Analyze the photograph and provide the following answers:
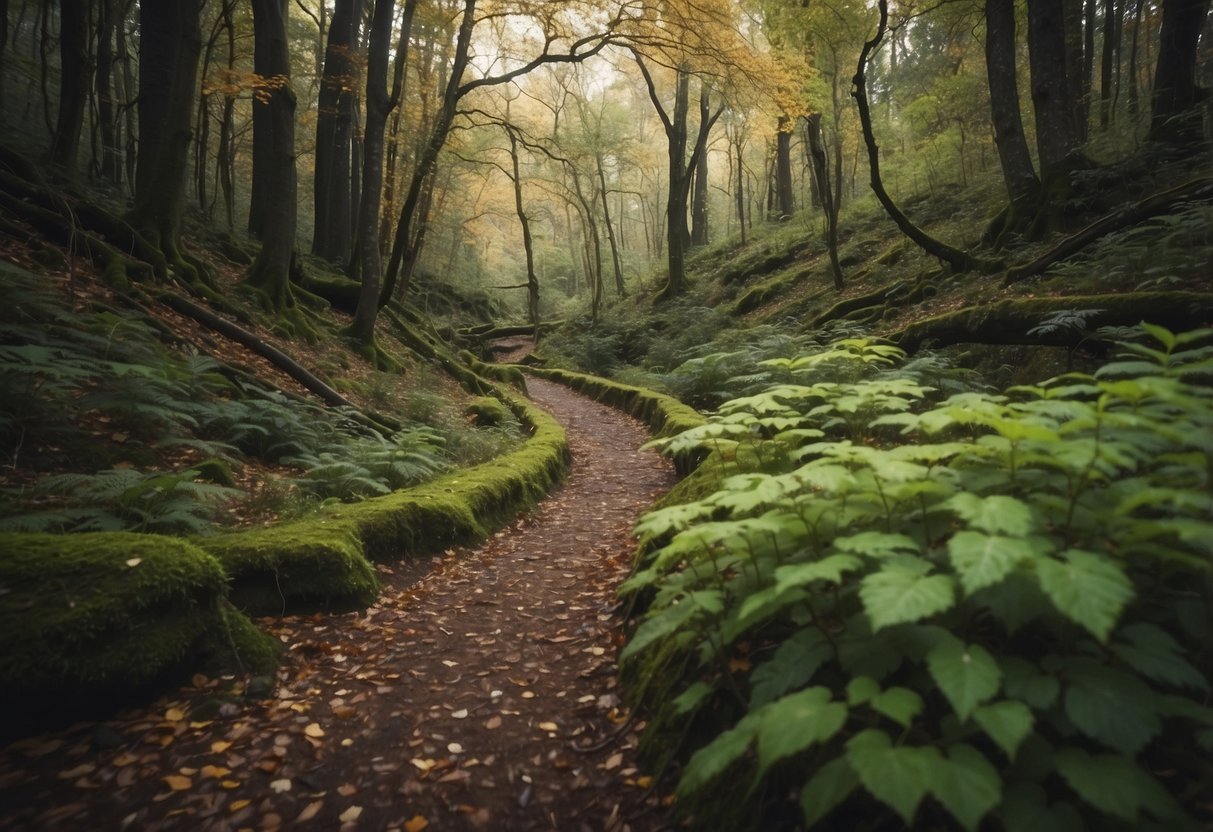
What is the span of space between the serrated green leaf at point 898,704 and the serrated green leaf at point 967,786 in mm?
117

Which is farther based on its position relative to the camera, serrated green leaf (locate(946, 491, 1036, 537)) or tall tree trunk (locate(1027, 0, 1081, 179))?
tall tree trunk (locate(1027, 0, 1081, 179))

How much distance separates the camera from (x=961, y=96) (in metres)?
17.0

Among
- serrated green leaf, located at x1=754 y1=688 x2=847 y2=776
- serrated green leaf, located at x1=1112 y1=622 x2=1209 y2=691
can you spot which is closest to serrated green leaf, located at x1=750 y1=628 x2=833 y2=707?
serrated green leaf, located at x1=754 y1=688 x2=847 y2=776

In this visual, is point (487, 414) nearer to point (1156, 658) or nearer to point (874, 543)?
point (874, 543)

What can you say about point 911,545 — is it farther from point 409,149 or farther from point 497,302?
point 497,302

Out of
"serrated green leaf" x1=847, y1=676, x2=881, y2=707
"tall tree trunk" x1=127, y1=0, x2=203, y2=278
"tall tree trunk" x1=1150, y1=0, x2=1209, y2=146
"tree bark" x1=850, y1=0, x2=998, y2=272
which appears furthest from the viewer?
"tree bark" x1=850, y1=0, x2=998, y2=272

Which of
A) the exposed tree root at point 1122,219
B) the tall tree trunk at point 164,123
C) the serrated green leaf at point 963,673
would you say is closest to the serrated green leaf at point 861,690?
the serrated green leaf at point 963,673

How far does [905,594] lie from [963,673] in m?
0.22

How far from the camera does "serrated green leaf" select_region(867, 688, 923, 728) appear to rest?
1376mm

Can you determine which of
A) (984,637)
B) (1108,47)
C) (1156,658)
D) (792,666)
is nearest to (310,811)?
(792,666)

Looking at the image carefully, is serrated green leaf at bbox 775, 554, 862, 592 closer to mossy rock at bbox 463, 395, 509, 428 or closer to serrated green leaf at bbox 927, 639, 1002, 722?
serrated green leaf at bbox 927, 639, 1002, 722

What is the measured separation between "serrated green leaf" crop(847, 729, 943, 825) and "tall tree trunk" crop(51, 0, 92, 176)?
15.4m

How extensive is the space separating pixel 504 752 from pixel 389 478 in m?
4.06

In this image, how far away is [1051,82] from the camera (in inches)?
391
